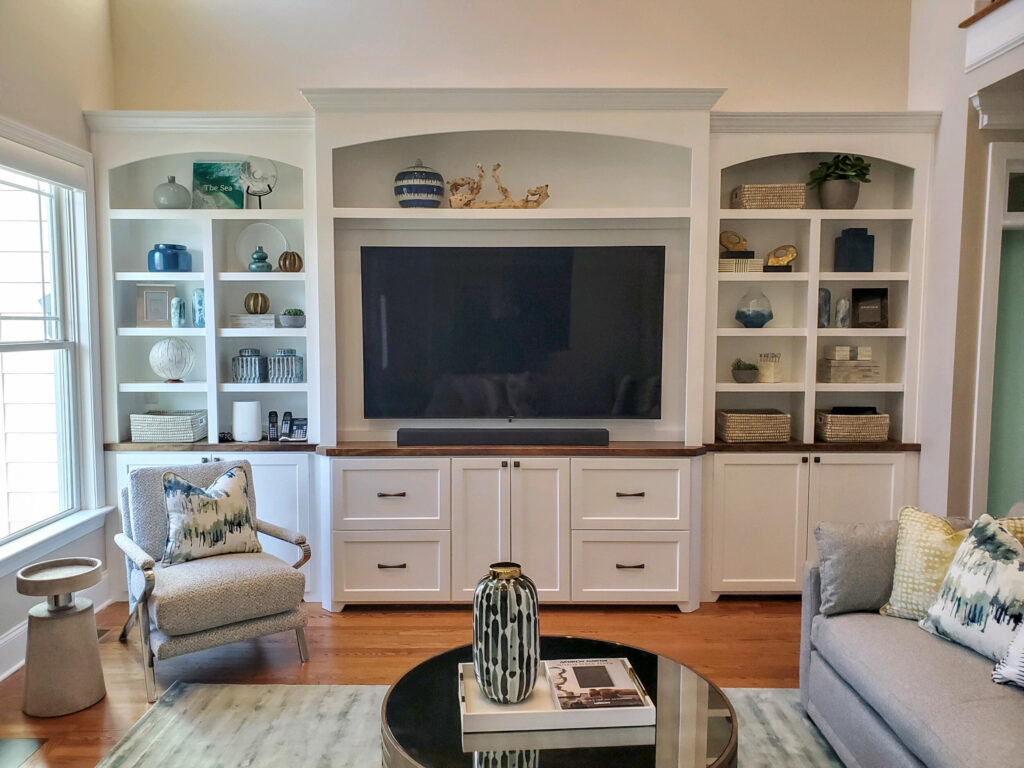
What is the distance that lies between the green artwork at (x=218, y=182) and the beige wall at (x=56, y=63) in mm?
522

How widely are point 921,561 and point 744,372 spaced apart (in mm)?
1604

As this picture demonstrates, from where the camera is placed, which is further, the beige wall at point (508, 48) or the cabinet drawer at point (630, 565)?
the beige wall at point (508, 48)

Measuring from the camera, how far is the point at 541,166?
13.2 feet

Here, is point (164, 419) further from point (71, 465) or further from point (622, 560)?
point (622, 560)

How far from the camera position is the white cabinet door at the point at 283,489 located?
381cm

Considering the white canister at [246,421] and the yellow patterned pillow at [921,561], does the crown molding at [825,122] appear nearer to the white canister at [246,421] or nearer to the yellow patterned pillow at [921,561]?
the yellow patterned pillow at [921,561]

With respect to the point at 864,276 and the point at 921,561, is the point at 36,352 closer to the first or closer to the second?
the point at 921,561

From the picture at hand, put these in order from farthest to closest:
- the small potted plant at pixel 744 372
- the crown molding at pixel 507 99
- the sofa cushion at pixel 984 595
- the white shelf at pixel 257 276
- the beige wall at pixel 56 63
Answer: the small potted plant at pixel 744 372 < the white shelf at pixel 257 276 < the crown molding at pixel 507 99 < the beige wall at pixel 56 63 < the sofa cushion at pixel 984 595

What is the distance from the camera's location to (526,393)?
3895mm

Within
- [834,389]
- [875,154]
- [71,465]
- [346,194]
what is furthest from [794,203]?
[71,465]

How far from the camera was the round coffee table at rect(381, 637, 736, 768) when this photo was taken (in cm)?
178

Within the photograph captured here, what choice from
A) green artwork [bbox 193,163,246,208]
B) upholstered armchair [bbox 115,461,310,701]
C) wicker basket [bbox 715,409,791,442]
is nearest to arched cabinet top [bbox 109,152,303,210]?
green artwork [bbox 193,163,246,208]

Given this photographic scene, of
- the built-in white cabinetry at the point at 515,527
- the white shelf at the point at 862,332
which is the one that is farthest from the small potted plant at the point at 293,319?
the white shelf at the point at 862,332

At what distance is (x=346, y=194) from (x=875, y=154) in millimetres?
2620
